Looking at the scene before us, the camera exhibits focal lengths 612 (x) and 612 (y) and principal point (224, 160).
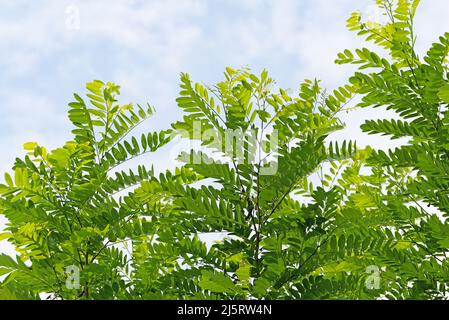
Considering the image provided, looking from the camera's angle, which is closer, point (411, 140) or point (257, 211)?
point (257, 211)

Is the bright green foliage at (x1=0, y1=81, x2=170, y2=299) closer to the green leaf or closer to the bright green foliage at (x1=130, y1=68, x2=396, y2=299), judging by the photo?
the bright green foliage at (x1=130, y1=68, x2=396, y2=299)

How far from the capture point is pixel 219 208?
270 centimetres

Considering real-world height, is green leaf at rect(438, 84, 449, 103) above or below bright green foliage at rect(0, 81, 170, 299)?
above

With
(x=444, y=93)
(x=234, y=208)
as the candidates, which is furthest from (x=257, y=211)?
(x=444, y=93)

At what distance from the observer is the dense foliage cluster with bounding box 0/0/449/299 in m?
2.69

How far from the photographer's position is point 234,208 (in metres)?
2.80

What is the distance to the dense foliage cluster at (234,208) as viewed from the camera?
8.82 feet

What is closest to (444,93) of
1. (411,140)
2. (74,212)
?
(411,140)

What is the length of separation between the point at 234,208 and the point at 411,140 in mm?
1398

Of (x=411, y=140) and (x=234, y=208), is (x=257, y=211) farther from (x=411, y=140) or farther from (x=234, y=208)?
(x=411, y=140)

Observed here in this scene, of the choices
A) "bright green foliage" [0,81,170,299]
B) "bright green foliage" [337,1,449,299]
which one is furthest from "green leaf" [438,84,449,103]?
"bright green foliage" [0,81,170,299]

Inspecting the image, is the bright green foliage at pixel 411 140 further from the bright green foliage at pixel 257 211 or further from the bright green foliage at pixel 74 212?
the bright green foliage at pixel 74 212

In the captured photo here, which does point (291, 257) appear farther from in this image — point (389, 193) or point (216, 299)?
point (389, 193)

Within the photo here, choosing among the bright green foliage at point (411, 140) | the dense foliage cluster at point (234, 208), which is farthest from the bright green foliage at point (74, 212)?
the bright green foliage at point (411, 140)
